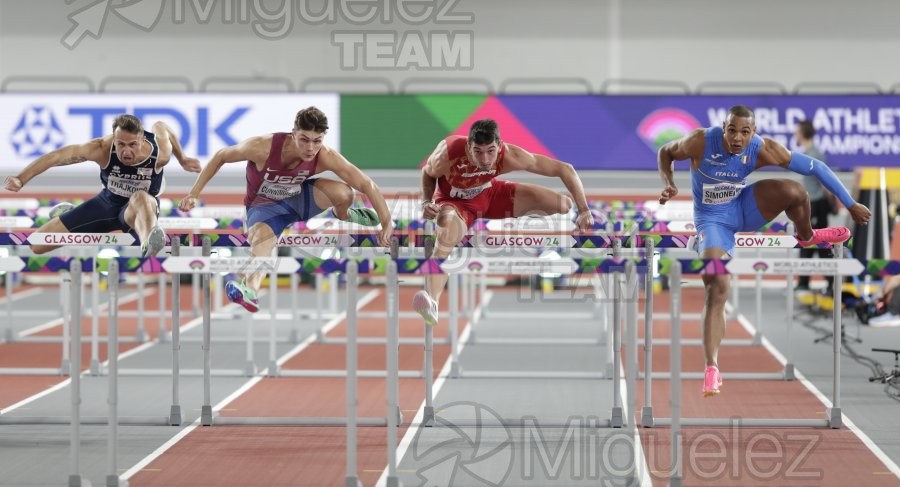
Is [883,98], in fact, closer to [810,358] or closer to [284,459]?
[810,358]

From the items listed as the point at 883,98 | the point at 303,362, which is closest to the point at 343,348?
the point at 303,362

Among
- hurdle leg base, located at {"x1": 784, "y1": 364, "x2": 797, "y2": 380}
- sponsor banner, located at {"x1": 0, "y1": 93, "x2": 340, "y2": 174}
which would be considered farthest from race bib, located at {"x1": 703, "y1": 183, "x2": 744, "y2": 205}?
sponsor banner, located at {"x1": 0, "y1": 93, "x2": 340, "y2": 174}

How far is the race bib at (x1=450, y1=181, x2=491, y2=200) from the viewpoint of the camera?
8039 mm

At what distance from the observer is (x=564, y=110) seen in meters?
15.1

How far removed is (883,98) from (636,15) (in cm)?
525

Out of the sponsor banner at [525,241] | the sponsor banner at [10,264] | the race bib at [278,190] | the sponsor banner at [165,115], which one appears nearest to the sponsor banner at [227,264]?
the sponsor banner at [10,264]

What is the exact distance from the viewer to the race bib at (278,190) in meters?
7.87

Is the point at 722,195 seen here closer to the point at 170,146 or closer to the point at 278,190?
the point at 278,190

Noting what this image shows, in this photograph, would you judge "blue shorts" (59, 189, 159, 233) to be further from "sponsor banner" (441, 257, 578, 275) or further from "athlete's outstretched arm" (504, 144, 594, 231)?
"sponsor banner" (441, 257, 578, 275)

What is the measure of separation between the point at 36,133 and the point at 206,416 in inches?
342

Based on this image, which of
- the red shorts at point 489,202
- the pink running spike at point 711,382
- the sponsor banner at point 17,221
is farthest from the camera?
the sponsor banner at point 17,221

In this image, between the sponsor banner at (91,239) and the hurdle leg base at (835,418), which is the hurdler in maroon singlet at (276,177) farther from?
the hurdle leg base at (835,418)

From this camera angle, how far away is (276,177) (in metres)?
7.81

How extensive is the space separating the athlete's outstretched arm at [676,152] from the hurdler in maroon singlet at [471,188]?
105cm
